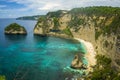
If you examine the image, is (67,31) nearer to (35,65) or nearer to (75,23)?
(75,23)

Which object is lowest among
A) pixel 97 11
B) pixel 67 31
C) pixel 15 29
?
pixel 67 31

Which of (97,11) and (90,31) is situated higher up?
(97,11)

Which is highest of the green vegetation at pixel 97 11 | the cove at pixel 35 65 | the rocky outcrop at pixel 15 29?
the green vegetation at pixel 97 11

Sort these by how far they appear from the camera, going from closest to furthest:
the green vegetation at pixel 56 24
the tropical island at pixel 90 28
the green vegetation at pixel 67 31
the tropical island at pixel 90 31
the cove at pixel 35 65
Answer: the cove at pixel 35 65, the tropical island at pixel 90 31, the tropical island at pixel 90 28, the green vegetation at pixel 67 31, the green vegetation at pixel 56 24

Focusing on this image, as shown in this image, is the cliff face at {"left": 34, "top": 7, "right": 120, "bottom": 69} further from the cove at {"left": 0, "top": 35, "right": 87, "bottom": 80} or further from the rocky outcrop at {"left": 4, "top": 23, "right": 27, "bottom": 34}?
the cove at {"left": 0, "top": 35, "right": 87, "bottom": 80}

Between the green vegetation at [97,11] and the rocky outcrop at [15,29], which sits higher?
the green vegetation at [97,11]

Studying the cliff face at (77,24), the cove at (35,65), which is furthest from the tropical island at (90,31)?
the cove at (35,65)

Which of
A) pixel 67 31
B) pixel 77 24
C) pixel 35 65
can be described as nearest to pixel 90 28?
pixel 77 24

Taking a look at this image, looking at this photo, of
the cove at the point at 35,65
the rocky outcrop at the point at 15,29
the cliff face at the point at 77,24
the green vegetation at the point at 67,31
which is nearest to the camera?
the cove at the point at 35,65

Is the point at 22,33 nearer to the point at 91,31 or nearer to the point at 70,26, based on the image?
the point at 70,26

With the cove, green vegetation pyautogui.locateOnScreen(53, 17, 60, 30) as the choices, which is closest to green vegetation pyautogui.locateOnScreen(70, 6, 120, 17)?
green vegetation pyautogui.locateOnScreen(53, 17, 60, 30)

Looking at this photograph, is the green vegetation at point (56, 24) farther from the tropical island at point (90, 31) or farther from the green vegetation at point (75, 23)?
the green vegetation at point (75, 23)
